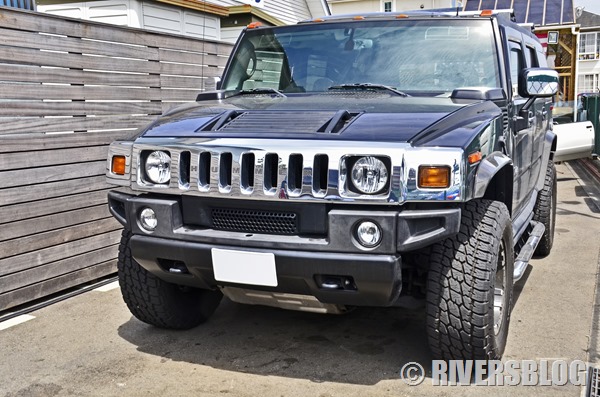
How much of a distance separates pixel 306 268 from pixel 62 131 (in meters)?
2.76

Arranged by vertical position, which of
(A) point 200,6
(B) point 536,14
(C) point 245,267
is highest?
(B) point 536,14

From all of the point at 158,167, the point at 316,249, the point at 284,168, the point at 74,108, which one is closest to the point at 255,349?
the point at 316,249

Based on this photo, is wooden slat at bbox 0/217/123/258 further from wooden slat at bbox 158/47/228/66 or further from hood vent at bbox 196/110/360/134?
hood vent at bbox 196/110/360/134

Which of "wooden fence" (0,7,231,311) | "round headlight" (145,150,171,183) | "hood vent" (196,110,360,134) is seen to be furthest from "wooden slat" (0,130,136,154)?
"hood vent" (196,110,360,134)

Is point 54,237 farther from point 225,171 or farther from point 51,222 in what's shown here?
point 225,171

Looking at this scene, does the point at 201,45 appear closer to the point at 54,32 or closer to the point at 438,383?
the point at 54,32

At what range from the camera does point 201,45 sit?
21.4ft

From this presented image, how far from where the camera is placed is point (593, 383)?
3346mm

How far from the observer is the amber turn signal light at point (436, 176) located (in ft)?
9.50

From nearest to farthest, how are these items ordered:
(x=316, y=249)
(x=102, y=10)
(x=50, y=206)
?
(x=316, y=249), (x=50, y=206), (x=102, y=10)

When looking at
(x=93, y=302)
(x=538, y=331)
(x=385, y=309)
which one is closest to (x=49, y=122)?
(x=93, y=302)

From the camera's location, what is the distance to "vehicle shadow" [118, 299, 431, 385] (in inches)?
142

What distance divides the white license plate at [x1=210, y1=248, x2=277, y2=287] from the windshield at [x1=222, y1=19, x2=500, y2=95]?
55.2 inches

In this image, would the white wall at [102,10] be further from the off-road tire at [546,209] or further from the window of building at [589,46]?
the window of building at [589,46]
